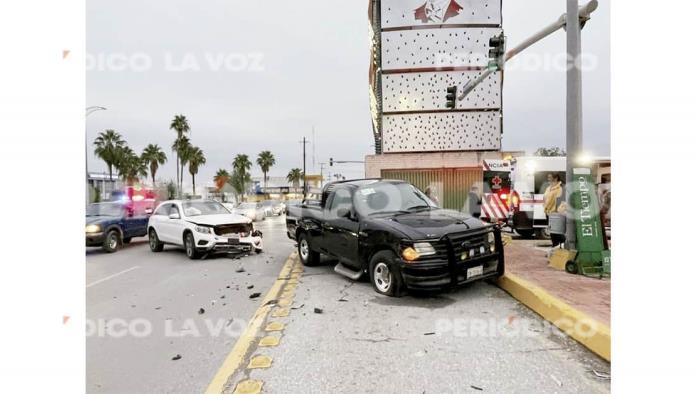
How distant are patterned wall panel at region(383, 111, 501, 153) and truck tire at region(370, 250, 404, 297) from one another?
23447 millimetres

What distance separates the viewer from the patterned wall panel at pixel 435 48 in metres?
28.0

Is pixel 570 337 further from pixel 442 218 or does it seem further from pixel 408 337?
pixel 442 218

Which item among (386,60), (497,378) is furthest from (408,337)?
(386,60)

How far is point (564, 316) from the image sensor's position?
4.40 meters

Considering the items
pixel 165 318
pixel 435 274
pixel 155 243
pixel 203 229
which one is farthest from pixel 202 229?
pixel 435 274

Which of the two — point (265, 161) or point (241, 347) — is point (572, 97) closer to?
point (241, 347)

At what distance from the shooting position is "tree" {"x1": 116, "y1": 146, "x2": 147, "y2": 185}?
59.2 meters

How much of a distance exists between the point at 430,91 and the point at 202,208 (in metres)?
20.9

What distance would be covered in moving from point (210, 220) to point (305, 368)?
775 cm

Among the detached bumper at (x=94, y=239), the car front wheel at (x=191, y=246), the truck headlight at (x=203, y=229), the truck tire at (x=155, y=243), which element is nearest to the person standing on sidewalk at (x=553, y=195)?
the truck headlight at (x=203, y=229)

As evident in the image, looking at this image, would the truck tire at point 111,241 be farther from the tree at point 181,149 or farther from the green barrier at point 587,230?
the tree at point 181,149

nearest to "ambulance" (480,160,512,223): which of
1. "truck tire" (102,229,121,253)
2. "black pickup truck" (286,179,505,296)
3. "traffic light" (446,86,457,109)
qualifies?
"traffic light" (446,86,457,109)

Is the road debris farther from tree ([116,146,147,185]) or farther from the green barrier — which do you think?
tree ([116,146,147,185])

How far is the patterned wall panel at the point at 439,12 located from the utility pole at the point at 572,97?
75.5ft
